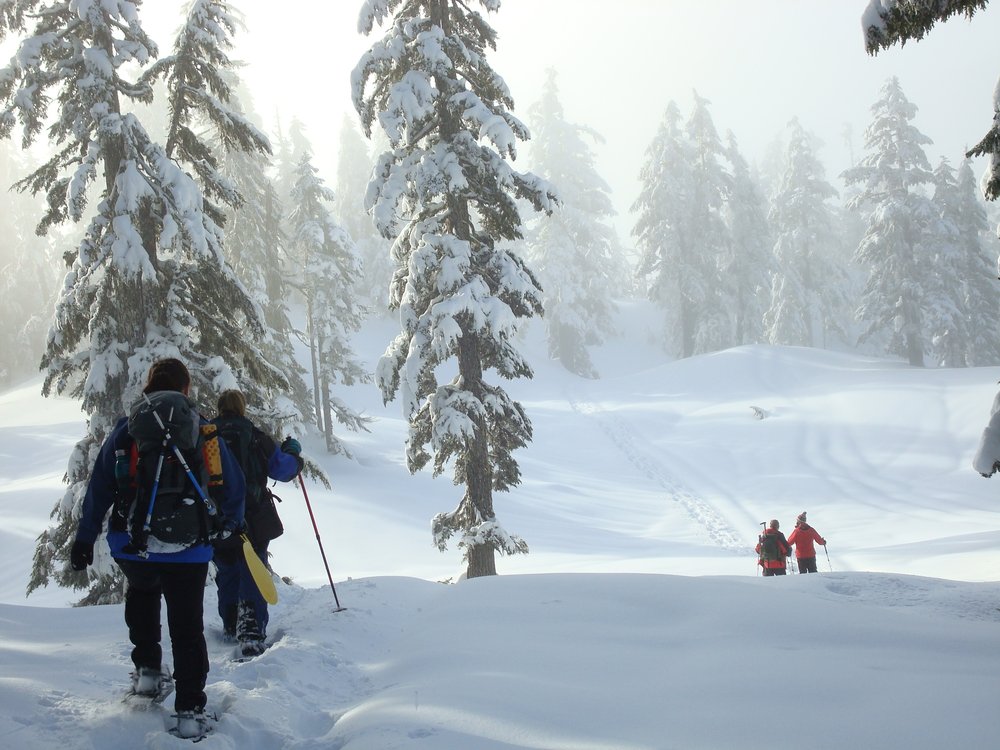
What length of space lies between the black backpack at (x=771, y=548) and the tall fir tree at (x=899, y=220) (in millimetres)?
27206

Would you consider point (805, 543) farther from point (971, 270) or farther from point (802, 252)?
point (802, 252)

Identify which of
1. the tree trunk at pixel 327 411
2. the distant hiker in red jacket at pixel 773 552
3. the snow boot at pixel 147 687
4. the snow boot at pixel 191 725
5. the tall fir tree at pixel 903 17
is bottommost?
the distant hiker in red jacket at pixel 773 552

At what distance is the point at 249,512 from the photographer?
20.0 feet

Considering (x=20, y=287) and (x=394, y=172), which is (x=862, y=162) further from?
(x=20, y=287)

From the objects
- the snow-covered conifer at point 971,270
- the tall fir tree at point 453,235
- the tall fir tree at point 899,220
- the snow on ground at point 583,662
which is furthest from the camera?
the snow-covered conifer at point 971,270

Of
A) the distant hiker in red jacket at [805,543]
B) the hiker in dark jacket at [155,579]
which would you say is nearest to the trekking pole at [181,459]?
the hiker in dark jacket at [155,579]

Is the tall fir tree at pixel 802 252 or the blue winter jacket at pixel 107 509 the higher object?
the tall fir tree at pixel 802 252

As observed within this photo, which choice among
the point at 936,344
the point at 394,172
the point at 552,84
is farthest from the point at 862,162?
the point at 394,172

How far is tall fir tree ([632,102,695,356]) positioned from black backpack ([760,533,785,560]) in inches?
1322

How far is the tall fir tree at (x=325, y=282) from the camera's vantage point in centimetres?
2705

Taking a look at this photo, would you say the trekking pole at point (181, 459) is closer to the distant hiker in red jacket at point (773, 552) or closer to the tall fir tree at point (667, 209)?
the distant hiker in red jacket at point (773, 552)

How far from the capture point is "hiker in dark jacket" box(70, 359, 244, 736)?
4.10m

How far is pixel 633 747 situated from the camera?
353 centimetres

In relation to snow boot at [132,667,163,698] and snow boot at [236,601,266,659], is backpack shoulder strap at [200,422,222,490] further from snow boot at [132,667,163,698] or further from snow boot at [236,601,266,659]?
snow boot at [236,601,266,659]
